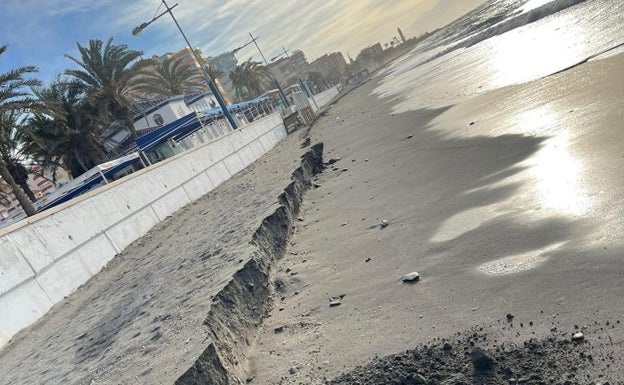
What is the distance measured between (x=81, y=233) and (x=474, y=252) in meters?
9.56

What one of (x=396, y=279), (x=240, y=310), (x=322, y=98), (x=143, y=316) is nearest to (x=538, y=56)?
(x=396, y=279)

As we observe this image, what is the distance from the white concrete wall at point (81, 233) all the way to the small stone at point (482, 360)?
26.4ft

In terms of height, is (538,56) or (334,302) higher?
(334,302)

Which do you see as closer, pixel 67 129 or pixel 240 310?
pixel 240 310

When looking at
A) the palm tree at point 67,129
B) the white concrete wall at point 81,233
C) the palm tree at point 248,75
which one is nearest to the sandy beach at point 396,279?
the white concrete wall at point 81,233

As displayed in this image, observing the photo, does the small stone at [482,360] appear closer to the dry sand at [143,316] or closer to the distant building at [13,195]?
the dry sand at [143,316]

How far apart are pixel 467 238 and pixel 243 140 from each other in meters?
Result: 21.2

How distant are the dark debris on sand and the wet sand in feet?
0.09

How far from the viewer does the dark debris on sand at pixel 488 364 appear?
10.3 ft

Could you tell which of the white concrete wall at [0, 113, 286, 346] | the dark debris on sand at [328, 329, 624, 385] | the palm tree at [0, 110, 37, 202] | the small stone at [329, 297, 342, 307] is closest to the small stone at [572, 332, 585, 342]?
the dark debris on sand at [328, 329, 624, 385]

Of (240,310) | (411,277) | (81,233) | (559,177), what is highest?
(81,233)

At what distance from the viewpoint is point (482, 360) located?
350 centimetres

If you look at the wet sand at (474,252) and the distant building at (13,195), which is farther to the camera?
the distant building at (13,195)

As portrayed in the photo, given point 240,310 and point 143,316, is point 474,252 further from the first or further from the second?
point 143,316
